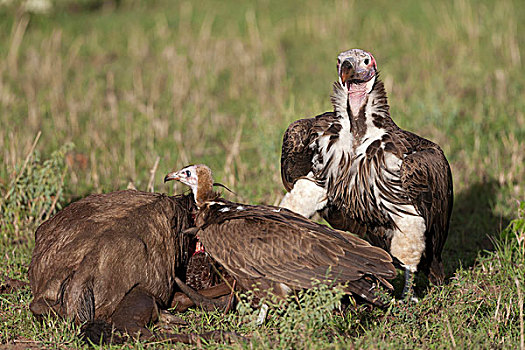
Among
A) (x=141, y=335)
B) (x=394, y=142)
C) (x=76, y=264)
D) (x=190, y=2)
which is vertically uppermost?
(x=190, y=2)

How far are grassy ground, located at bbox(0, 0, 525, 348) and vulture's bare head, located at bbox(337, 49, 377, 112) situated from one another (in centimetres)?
153

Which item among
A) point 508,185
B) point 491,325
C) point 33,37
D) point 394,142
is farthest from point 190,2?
point 491,325

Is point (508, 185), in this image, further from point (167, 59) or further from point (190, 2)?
point (190, 2)

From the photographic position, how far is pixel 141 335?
4.20 m

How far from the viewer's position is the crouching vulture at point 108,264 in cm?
423

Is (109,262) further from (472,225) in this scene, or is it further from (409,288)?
(472,225)

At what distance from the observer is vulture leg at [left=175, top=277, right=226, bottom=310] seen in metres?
4.62

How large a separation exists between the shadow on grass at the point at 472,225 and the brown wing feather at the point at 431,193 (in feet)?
1.64

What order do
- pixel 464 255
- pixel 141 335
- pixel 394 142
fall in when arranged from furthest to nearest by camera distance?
pixel 464 255 → pixel 394 142 → pixel 141 335

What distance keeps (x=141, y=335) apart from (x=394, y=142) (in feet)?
7.18

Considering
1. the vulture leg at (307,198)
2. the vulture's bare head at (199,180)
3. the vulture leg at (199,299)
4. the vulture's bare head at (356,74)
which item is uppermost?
the vulture's bare head at (356,74)

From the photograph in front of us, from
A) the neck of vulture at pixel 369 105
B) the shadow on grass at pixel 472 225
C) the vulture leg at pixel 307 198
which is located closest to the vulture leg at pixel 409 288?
the shadow on grass at pixel 472 225

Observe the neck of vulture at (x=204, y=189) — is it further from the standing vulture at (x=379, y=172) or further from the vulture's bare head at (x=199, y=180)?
the standing vulture at (x=379, y=172)

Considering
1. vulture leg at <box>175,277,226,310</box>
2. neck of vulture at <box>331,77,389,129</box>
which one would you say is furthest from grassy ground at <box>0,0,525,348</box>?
neck of vulture at <box>331,77,389,129</box>
